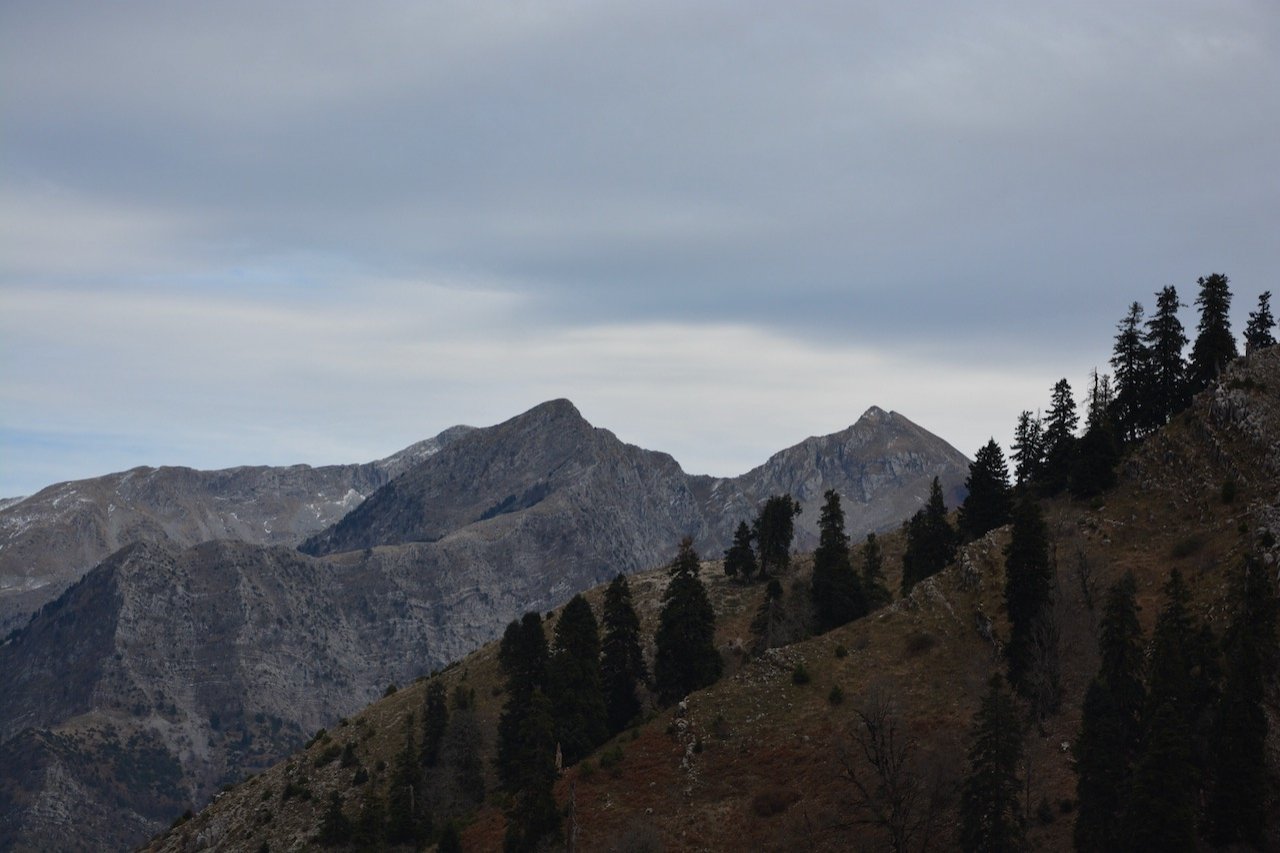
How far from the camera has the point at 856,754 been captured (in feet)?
248

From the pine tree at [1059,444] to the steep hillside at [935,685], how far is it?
541cm

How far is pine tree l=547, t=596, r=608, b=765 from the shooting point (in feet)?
319

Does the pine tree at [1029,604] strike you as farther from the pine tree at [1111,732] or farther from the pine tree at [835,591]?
the pine tree at [835,591]

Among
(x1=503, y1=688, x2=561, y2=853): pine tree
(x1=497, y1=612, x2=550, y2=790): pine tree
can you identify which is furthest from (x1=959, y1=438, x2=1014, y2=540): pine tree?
(x1=503, y1=688, x2=561, y2=853): pine tree

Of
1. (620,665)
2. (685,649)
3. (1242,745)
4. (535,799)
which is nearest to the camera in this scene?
(1242,745)

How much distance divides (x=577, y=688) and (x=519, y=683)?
37.9ft

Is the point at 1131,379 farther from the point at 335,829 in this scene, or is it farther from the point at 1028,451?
the point at 335,829

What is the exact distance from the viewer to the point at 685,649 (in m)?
105

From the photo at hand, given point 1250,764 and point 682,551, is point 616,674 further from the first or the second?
point 1250,764

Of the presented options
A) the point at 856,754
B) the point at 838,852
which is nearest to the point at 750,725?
the point at 856,754

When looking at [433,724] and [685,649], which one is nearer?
[685,649]

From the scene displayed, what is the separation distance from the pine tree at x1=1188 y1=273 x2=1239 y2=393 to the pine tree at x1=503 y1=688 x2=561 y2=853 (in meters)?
81.1

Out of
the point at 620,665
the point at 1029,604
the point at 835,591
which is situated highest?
the point at 835,591

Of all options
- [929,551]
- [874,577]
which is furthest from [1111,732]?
[874,577]
